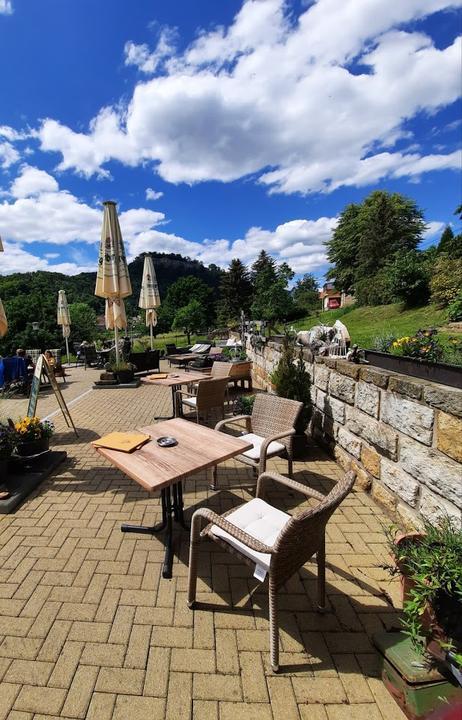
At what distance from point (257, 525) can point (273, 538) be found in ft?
0.48

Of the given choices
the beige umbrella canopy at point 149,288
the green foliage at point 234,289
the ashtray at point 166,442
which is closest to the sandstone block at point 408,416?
the ashtray at point 166,442

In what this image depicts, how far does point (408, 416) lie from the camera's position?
2283 mm

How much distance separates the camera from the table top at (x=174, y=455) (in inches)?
75.0

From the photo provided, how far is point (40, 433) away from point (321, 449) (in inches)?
128

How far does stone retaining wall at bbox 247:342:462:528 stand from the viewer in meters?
1.92

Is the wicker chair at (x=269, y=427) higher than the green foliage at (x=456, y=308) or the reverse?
the reverse

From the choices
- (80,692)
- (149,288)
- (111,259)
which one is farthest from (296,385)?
(149,288)

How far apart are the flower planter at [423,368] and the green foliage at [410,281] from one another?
42.1 ft

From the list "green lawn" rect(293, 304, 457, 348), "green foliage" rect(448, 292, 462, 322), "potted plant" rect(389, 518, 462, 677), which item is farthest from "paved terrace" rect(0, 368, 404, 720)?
"green lawn" rect(293, 304, 457, 348)

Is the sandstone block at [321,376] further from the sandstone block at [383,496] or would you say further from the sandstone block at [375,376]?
the sandstone block at [383,496]

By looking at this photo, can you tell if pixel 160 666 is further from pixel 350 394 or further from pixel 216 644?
pixel 350 394

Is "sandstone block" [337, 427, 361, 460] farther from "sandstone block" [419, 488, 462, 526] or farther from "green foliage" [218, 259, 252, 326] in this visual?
"green foliage" [218, 259, 252, 326]

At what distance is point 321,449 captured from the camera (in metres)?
3.98

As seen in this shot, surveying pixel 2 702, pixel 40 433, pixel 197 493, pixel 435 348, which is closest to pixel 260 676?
pixel 2 702
